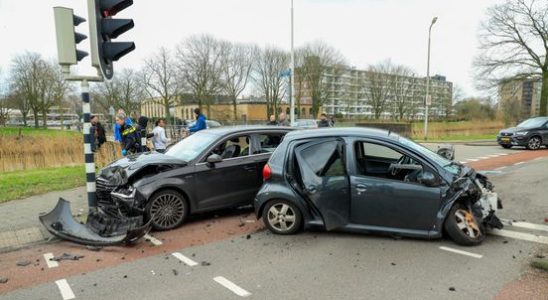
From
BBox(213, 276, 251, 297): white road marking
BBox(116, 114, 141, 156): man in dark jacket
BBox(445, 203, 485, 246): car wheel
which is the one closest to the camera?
BBox(213, 276, 251, 297): white road marking

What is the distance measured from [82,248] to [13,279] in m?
1.00

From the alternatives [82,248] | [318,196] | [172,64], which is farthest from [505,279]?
[172,64]

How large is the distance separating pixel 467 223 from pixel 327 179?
6.10 feet

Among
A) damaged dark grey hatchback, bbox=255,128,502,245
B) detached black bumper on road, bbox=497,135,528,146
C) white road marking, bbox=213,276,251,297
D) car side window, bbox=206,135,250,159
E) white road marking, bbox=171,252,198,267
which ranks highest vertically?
car side window, bbox=206,135,250,159

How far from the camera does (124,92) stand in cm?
5419

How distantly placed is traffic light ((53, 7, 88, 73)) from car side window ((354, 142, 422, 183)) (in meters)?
4.30

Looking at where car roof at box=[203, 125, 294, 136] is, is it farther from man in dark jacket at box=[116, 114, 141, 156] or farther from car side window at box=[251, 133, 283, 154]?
man in dark jacket at box=[116, 114, 141, 156]

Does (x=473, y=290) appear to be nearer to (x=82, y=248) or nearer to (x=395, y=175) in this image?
(x=395, y=175)

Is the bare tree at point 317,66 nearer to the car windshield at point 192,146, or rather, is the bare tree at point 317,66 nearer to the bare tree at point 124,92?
the bare tree at point 124,92

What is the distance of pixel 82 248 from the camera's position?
5117 mm

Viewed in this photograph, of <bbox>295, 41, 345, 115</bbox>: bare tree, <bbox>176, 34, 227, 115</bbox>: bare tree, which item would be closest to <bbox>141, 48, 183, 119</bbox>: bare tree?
<bbox>176, 34, 227, 115</bbox>: bare tree

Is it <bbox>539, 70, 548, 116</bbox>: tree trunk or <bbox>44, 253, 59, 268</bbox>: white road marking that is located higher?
<bbox>539, 70, 548, 116</bbox>: tree trunk

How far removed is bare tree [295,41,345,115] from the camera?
53.9m

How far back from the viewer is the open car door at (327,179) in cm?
505
